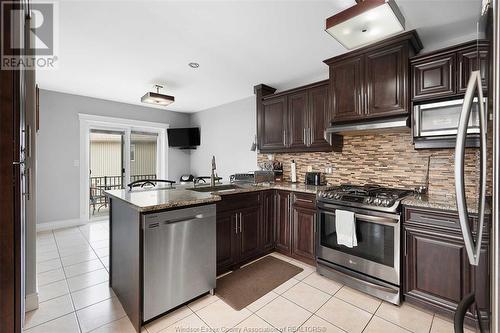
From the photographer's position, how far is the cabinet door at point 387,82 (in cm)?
230

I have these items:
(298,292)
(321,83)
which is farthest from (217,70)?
(298,292)

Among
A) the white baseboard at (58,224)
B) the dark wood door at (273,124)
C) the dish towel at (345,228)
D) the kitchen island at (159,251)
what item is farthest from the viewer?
the white baseboard at (58,224)

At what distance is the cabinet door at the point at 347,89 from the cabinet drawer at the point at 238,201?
1386 millimetres

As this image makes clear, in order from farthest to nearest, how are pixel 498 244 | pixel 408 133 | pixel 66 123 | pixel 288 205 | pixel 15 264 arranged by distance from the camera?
pixel 66 123 → pixel 288 205 → pixel 408 133 → pixel 15 264 → pixel 498 244

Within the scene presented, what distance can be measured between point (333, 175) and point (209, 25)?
2.43m

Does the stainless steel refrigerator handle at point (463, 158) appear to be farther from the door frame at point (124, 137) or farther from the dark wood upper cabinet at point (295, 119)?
the door frame at point (124, 137)

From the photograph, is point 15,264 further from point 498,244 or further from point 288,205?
point 288,205

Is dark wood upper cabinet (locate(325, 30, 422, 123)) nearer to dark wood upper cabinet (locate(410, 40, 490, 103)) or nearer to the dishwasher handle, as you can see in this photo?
dark wood upper cabinet (locate(410, 40, 490, 103))

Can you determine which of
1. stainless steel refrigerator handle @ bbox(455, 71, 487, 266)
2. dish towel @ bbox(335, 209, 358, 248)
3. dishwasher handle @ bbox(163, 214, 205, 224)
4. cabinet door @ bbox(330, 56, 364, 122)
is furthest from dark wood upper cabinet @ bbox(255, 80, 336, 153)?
stainless steel refrigerator handle @ bbox(455, 71, 487, 266)

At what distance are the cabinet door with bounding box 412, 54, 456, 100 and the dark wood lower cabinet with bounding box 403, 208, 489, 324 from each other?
43.9 inches

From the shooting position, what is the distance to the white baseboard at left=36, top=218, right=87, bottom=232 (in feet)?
13.6

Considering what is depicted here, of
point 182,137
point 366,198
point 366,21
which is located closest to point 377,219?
point 366,198

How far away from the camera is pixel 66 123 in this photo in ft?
14.5

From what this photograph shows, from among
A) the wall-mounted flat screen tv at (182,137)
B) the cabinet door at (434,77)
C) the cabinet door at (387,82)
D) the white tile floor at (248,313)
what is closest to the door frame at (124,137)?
the wall-mounted flat screen tv at (182,137)
